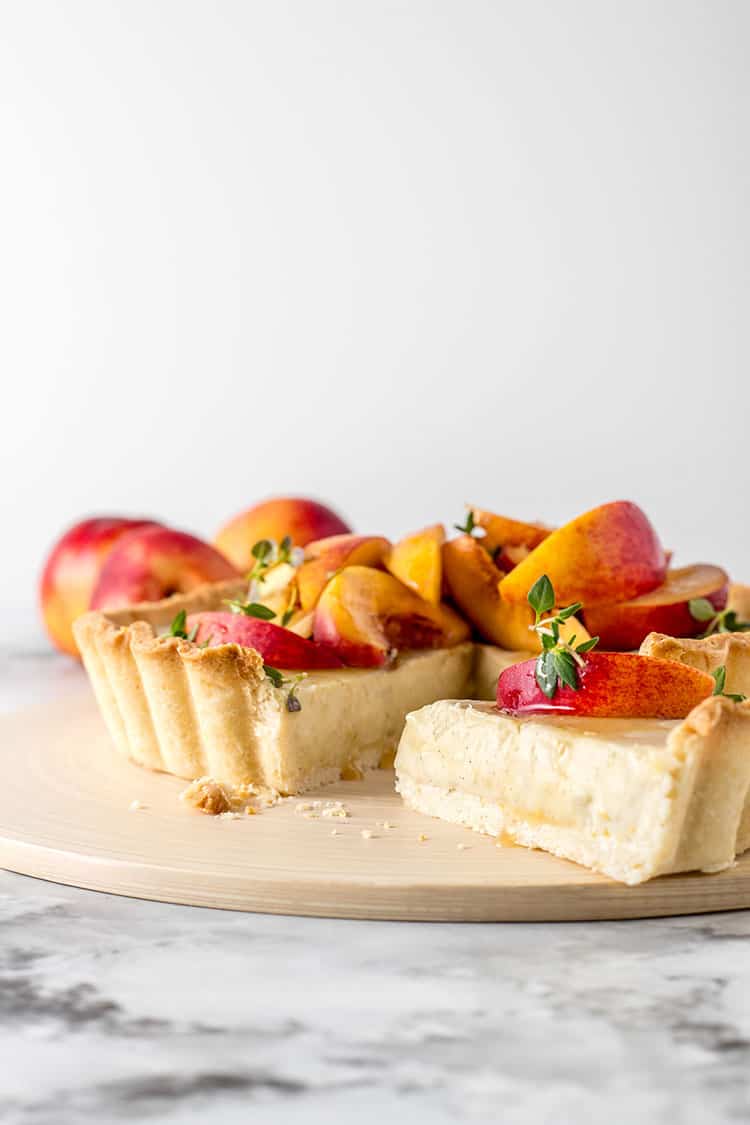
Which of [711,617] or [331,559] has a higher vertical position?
[331,559]

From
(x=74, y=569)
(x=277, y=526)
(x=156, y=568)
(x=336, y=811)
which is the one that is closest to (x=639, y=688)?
(x=336, y=811)

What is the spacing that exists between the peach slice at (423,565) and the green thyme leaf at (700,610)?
2.24 feet

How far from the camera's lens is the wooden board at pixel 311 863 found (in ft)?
9.68

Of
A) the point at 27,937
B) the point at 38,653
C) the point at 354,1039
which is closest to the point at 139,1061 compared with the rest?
the point at 354,1039

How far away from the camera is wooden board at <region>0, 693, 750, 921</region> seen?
2.95m

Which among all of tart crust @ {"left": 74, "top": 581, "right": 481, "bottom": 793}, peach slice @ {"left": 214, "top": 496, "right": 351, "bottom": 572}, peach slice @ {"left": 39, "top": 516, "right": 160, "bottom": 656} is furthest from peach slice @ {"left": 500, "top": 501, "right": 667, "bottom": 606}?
peach slice @ {"left": 39, "top": 516, "right": 160, "bottom": 656}

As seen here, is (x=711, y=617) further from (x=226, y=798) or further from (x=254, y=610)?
(x=226, y=798)

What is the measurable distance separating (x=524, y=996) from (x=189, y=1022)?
0.57 m

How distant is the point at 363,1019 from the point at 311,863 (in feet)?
1.94

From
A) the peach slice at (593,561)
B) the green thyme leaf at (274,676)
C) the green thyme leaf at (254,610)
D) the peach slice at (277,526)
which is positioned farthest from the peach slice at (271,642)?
the peach slice at (277,526)

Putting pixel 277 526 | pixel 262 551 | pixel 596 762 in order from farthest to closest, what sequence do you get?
pixel 277 526 < pixel 262 551 < pixel 596 762

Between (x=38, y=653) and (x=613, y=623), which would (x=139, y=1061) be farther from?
(x=38, y=653)

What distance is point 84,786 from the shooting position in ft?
12.4

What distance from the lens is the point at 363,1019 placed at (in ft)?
8.36
